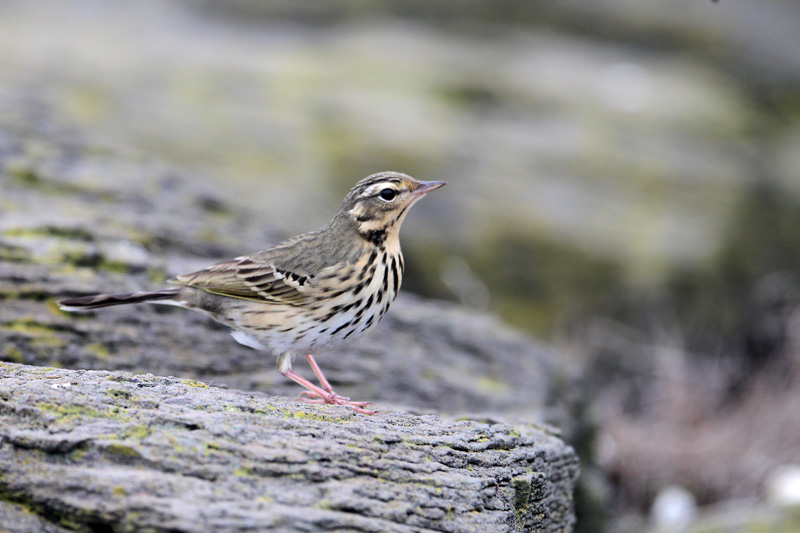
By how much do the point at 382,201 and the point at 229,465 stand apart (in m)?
2.16

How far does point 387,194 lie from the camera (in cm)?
490

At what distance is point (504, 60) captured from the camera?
518 inches

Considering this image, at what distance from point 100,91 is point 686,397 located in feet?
28.8

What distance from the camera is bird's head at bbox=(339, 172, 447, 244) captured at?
491 centimetres

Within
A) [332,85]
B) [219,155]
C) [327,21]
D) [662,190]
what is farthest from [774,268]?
[327,21]

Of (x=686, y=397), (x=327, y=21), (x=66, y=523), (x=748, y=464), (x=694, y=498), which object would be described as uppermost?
(x=327, y=21)

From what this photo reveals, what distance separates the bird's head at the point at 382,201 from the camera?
16.1 ft

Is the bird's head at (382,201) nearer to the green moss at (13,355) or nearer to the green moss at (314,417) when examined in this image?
the green moss at (314,417)

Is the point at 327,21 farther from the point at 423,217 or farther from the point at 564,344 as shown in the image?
the point at 564,344

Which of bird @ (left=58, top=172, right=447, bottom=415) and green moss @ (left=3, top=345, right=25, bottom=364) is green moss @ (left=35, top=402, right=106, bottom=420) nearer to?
bird @ (left=58, top=172, right=447, bottom=415)

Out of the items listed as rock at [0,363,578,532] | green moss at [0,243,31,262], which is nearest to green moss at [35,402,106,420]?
rock at [0,363,578,532]

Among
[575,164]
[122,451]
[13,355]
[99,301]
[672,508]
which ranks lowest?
[122,451]

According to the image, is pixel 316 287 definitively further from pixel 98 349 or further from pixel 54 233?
pixel 54 233

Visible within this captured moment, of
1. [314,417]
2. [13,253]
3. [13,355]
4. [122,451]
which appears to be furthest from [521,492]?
[13,253]
